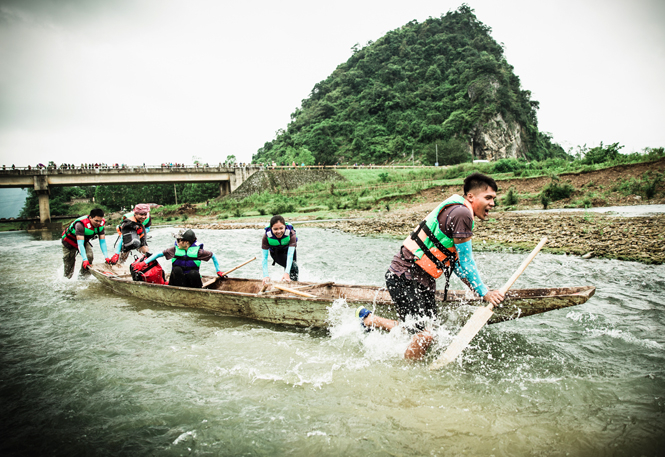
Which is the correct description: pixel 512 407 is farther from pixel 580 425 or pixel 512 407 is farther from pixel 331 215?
pixel 331 215

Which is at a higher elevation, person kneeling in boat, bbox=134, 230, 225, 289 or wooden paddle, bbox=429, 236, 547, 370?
person kneeling in boat, bbox=134, 230, 225, 289

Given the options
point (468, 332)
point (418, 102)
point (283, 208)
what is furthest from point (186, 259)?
point (418, 102)

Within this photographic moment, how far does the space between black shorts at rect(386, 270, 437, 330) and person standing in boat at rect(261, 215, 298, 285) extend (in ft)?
9.43

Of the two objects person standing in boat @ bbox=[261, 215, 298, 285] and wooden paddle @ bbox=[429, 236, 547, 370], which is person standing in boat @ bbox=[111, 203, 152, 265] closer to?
person standing in boat @ bbox=[261, 215, 298, 285]

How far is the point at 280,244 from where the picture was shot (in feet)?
21.8

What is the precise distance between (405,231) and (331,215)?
9.84 meters

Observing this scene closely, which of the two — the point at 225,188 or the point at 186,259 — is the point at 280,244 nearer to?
the point at 186,259

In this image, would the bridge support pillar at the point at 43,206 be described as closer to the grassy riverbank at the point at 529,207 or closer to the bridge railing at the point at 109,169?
the bridge railing at the point at 109,169

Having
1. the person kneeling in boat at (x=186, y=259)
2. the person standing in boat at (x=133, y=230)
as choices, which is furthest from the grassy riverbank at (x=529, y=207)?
the person standing in boat at (x=133, y=230)

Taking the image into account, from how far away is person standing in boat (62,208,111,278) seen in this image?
8383mm

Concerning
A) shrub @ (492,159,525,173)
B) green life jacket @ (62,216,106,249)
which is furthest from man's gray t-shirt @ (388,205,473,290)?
shrub @ (492,159,525,173)

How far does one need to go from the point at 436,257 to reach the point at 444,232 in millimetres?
304

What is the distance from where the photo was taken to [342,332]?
17.0ft

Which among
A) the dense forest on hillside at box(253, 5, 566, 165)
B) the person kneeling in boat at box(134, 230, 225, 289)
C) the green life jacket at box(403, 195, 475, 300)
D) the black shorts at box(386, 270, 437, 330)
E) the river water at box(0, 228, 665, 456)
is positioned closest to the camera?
the river water at box(0, 228, 665, 456)
